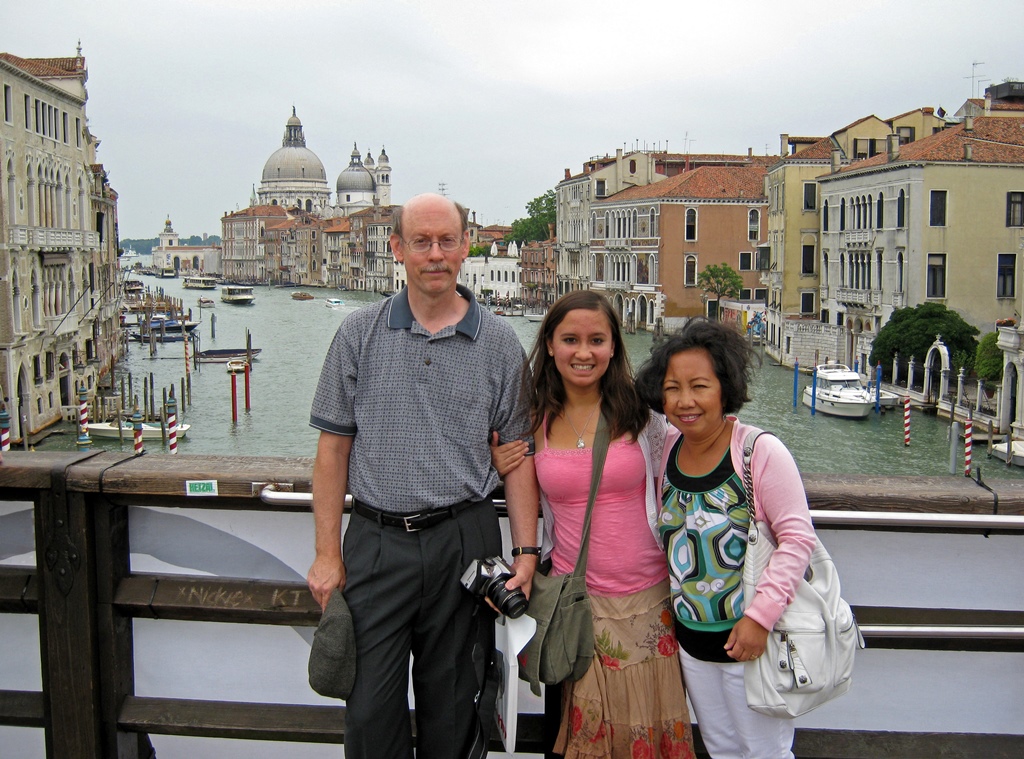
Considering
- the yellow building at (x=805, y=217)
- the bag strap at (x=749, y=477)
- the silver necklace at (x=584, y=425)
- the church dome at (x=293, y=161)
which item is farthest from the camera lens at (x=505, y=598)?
the church dome at (x=293, y=161)

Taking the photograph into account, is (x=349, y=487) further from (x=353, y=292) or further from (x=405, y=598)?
(x=353, y=292)

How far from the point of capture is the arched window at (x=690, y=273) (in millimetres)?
31719

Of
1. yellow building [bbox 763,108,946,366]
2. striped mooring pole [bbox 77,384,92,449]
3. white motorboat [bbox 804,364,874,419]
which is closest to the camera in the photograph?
striped mooring pole [bbox 77,384,92,449]

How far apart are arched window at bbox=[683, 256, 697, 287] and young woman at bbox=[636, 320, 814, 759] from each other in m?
30.7

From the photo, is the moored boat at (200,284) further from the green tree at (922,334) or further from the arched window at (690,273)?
the green tree at (922,334)

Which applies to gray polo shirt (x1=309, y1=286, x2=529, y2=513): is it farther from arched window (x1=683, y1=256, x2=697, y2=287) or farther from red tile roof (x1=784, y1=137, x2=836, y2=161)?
arched window (x1=683, y1=256, x2=697, y2=287)

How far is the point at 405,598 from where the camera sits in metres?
1.43

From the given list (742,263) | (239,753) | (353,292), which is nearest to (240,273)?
(353,292)

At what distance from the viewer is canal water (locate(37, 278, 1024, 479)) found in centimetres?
1420

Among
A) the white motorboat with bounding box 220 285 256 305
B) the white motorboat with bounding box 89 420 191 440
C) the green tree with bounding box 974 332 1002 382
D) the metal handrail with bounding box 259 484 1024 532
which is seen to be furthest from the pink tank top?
the white motorboat with bounding box 220 285 256 305

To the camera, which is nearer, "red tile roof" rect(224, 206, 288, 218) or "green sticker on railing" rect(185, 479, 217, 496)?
"green sticker on railing" rect(185, 479, 217, 496)

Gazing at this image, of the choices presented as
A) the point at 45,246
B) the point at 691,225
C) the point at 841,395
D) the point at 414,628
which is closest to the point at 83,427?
the point at 45,246

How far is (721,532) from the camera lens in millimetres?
1407

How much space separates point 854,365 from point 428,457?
20.0 m
